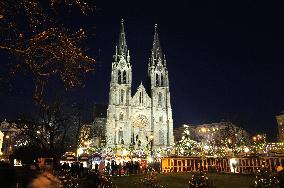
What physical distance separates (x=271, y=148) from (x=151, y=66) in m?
47.8

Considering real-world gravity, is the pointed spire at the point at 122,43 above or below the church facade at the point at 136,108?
above

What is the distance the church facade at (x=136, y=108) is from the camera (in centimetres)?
6356

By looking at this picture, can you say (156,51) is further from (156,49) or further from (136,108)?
(136,108)

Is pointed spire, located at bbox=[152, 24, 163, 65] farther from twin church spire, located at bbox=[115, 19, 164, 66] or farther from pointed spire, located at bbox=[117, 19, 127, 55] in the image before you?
pointed spire, located at bbox=[117, 19, 127, 55]

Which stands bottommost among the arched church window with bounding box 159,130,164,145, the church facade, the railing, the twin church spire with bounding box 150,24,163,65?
the railing

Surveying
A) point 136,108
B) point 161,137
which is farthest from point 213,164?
point 136,108

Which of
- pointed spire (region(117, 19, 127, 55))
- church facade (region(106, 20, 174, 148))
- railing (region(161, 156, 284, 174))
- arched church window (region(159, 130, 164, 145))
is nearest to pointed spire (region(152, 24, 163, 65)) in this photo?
church facade (region(106, 20, 174, 148))

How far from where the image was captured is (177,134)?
343 ft

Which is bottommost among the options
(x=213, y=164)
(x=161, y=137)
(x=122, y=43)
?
(x=213, y=164)

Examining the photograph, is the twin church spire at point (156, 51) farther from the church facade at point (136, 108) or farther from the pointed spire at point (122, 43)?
the pointed spire at point (122, 43)

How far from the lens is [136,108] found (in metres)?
67.7

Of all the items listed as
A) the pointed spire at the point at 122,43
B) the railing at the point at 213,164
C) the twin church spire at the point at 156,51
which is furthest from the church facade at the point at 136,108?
the railing at the point at 213,164

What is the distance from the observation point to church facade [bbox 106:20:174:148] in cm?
6356

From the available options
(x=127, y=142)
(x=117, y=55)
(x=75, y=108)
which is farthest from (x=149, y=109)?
(x=75, y=108)
